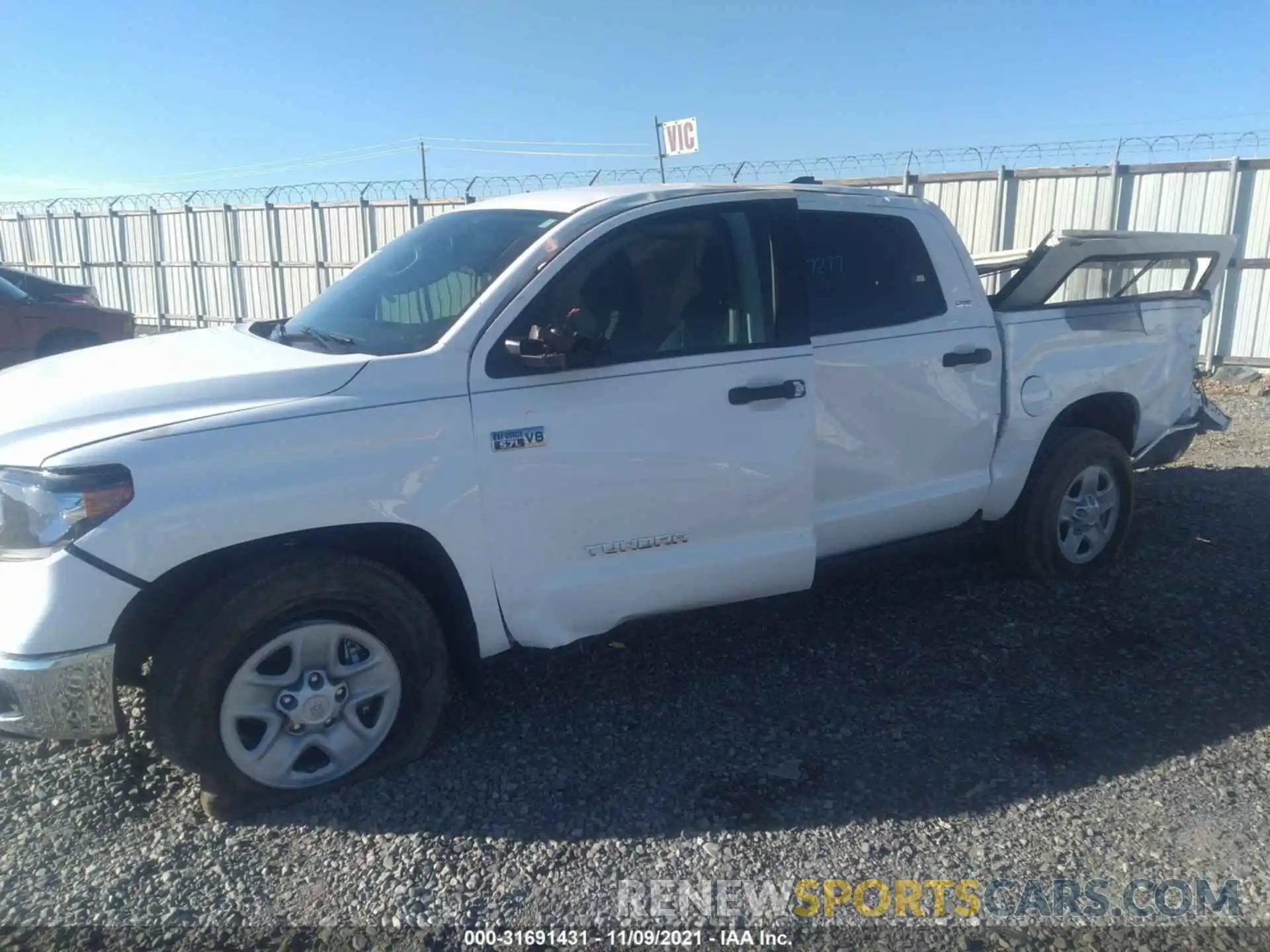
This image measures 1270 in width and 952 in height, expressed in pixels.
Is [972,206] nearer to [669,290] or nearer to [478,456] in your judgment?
[669,290]

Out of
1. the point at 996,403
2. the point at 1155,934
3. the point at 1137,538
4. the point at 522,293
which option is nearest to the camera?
the point at 1155,934

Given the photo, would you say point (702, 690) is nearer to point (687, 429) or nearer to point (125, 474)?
point (687, 429)

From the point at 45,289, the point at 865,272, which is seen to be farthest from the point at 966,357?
the point at 45,289

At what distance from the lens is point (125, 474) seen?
109 inches

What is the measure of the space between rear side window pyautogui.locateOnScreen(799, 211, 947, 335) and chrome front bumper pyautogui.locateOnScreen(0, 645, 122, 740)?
2839 mm

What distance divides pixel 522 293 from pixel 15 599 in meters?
1.80

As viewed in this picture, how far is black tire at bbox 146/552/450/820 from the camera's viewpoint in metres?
2.92

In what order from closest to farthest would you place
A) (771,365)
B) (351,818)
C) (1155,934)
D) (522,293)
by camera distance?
(1155,934) → (351,818) → (522,293) → (771,365)

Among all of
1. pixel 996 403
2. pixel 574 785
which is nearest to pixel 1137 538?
pixel 996 403

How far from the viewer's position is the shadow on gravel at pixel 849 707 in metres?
3.24

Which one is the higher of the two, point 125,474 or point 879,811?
point 125,474

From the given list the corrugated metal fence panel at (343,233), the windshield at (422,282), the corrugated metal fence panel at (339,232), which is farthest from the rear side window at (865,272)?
the corrugated metal fence panel at (343,233)

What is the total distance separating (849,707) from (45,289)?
38.8ft

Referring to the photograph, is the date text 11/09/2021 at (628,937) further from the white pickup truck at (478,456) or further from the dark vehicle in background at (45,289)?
the dark vehicle in background at (45,289)
